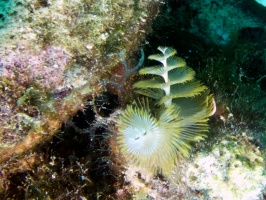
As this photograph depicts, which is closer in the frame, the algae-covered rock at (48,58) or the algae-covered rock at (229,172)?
the algae-covered rock at (48,58)

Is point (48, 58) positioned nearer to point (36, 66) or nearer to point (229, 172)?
point (36, 66)

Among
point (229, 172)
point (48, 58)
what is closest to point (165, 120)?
point (229, 172)

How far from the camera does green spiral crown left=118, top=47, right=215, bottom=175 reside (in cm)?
244

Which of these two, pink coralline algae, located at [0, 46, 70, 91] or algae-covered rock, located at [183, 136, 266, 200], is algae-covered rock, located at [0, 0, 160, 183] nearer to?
pink coralline algae, located at [0, 46, 70, 91]

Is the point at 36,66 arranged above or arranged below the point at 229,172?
above

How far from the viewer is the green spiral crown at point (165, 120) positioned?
7.99ft

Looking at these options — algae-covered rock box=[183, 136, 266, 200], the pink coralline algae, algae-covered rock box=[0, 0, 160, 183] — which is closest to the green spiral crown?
algae-covered rock box=[183, 136, 266, 200]

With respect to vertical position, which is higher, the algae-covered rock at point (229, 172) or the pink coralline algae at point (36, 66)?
the pink coralline algae at point (36, 66)

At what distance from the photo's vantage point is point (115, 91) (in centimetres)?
301

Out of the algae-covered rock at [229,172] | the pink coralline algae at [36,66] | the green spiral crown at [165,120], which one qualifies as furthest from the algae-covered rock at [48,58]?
the algae-covered rock at [229,172]

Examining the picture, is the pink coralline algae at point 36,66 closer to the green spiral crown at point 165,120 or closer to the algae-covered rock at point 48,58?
the algae-covered rock at point 48,58

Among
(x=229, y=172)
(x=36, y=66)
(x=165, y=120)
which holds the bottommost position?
(x=229, y=172)

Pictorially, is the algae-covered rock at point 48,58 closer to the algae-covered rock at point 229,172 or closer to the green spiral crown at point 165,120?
the green spiral crown at point 165,120

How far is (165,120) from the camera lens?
8.21 feet
